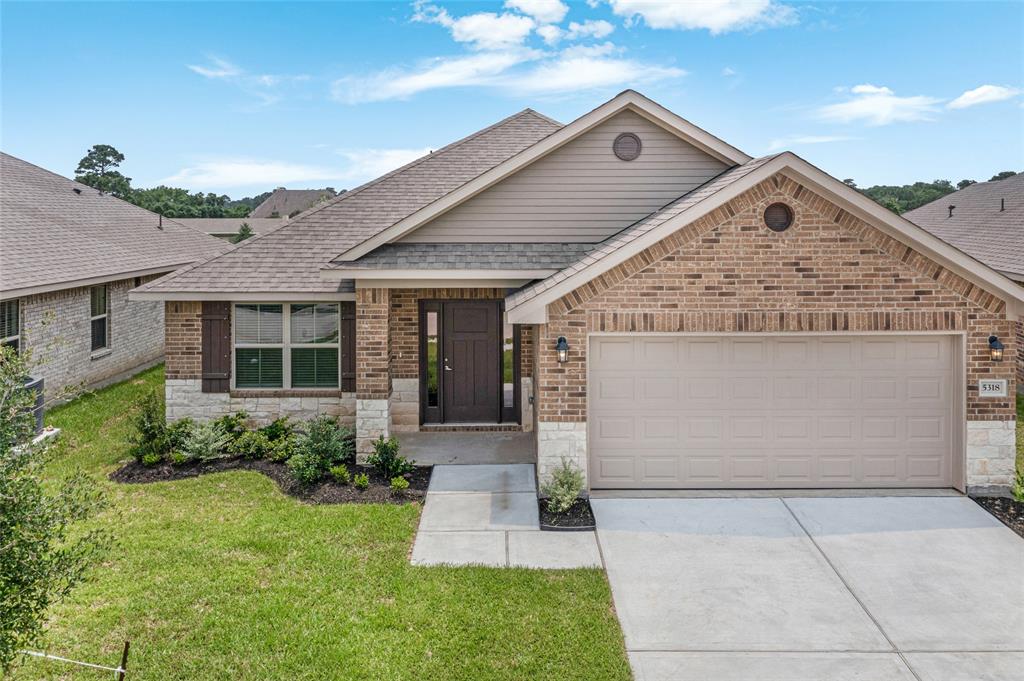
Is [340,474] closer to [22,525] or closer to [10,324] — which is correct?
[22,525]

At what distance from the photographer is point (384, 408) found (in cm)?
1016

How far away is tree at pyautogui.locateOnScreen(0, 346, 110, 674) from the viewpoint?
12.3 feet

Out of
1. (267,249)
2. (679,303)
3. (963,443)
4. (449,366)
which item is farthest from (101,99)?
(963,443)

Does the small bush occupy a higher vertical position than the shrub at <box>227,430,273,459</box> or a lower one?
lower

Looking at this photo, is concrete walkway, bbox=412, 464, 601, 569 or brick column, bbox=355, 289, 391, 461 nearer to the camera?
concrete walkway, bbox=412, 464, 601, 569

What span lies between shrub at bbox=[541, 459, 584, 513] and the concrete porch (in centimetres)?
180

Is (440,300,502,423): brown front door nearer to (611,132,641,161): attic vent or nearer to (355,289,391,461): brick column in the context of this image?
Result: (355,289,391,461): brick column

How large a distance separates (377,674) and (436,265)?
20.6 ft

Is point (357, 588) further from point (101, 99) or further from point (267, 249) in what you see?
point (101, 99)

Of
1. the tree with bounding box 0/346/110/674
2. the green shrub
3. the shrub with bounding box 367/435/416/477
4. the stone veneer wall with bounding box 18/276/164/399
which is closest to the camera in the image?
the tree with bounding box 0/346/110/674

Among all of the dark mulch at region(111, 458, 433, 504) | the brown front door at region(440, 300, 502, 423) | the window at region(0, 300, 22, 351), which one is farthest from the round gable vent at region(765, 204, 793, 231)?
the window at region(0, 300, 22, 351)

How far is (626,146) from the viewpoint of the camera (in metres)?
11.0

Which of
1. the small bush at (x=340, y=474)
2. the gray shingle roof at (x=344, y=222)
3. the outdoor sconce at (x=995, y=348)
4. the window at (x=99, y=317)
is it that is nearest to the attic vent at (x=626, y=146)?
the gray shingle roof at (x=344, y=222)

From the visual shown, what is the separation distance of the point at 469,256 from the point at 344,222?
364cm
